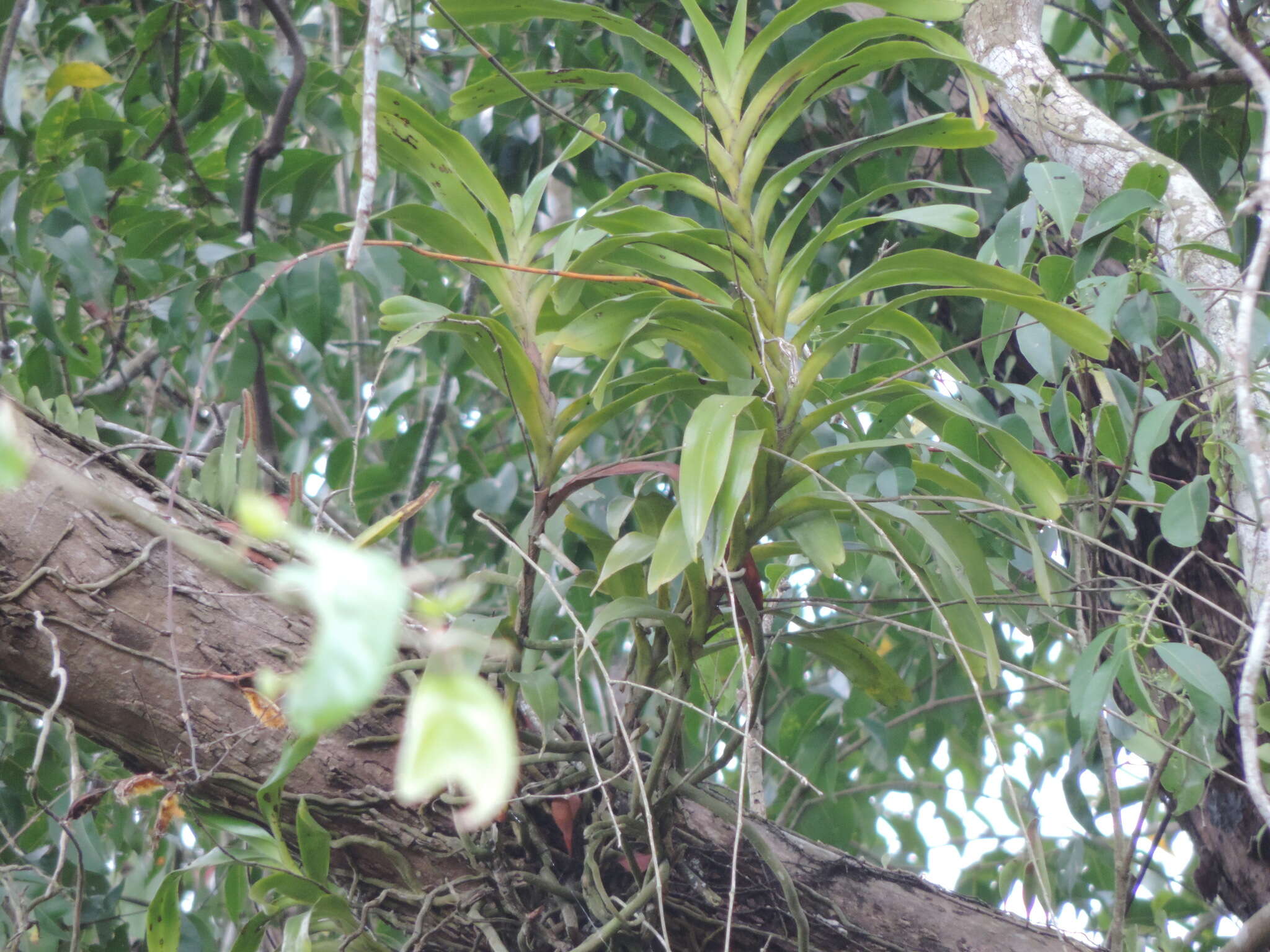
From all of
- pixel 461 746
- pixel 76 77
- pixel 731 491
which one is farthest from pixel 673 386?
pixel 76 77

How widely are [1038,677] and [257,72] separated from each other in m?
1.40

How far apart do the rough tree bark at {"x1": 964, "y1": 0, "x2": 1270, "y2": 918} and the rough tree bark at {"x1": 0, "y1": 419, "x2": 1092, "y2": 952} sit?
1.89 feet

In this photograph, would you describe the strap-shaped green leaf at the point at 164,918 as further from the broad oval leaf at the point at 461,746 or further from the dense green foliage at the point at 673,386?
the broad oval leaf at the point at 461,746

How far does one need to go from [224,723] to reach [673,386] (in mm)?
518

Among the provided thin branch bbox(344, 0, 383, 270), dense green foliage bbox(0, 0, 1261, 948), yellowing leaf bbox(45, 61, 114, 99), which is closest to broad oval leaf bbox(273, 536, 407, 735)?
dense green foliage bbox(0, 0, 1261, 948)

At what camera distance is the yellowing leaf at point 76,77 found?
1722mm

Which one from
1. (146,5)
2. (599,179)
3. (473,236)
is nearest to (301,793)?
(473,236)

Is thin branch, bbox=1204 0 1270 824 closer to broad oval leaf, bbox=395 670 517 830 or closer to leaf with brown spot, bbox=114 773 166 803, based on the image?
broad oval leaf, bbox=395 670 517 830

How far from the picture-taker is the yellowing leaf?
5.65 feet

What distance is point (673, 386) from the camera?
0.95 m

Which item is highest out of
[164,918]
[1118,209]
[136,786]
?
[1118,209]

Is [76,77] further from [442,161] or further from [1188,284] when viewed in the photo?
[1188,284]

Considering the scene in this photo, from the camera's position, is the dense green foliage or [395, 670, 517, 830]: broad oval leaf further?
the dense green foliage

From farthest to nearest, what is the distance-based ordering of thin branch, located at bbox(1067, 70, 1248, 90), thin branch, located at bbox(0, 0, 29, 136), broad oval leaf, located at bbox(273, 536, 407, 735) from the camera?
1. thin branch, located at bbox(1067, 70, 1248, 90)
2. thin branch, located at bbox(0, 0, 29, 136)
3. broad oval leaf, located at bbox(273, 536, 407, 735)
